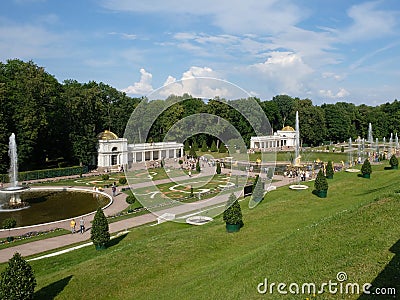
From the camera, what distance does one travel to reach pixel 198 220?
2089 centimetres

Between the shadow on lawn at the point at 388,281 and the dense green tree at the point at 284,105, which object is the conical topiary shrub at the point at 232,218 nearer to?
the shadow on lawn at the point at 388,281

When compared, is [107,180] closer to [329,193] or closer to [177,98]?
[329,193]

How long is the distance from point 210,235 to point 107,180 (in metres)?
29.8

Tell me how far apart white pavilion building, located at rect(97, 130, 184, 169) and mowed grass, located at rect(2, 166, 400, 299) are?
3660 centimetres

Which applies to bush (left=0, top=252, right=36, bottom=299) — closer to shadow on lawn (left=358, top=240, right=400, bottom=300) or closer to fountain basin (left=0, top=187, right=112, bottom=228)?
shadow on lawn (left=358, top=240, right=400, bottom=300)

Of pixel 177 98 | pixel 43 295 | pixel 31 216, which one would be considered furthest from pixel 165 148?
pixel 43 295

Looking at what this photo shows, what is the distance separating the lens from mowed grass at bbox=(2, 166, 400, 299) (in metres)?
9.25

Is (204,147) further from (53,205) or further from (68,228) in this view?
(68,228)

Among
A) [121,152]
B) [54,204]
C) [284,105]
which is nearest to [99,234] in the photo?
[54,204]

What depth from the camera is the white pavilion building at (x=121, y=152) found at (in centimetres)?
5347

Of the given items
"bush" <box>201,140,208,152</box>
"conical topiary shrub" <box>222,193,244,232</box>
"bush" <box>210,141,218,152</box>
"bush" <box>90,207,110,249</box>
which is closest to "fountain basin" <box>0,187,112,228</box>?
"bush" <box>90,207,110,249</box>

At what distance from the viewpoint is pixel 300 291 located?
8570mm

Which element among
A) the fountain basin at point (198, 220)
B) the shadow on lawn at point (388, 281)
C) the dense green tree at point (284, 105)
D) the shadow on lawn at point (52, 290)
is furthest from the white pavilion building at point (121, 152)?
the dense green tree at point (284, 105)

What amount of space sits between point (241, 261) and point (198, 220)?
30.7ft
